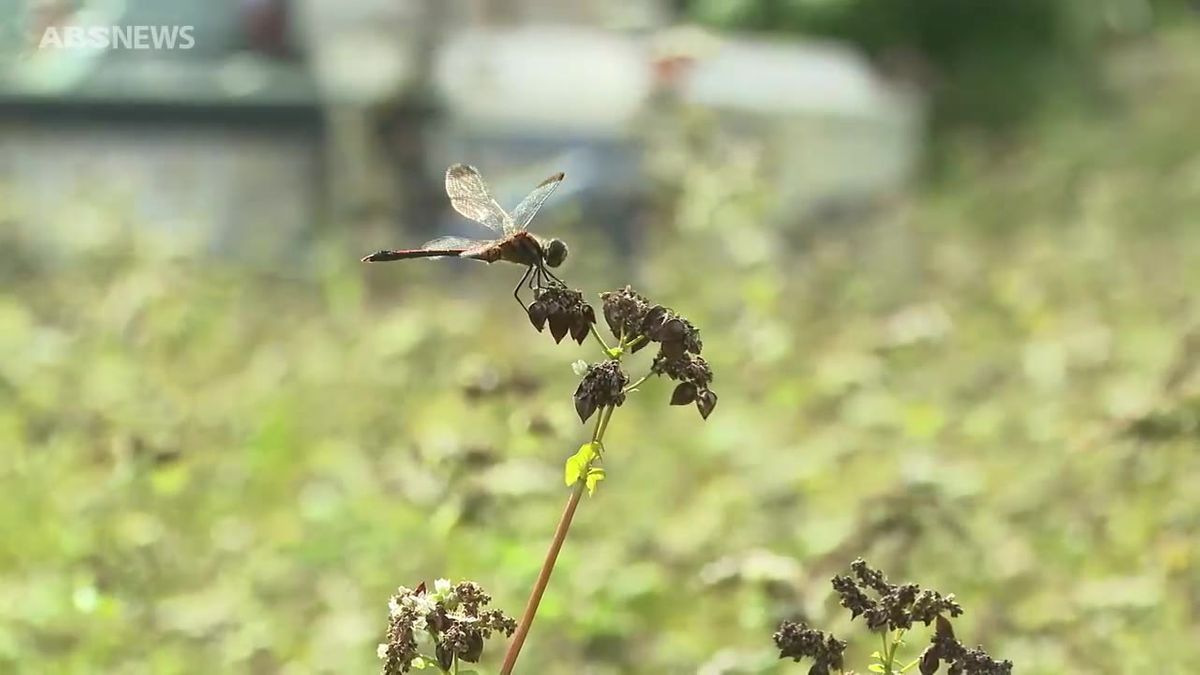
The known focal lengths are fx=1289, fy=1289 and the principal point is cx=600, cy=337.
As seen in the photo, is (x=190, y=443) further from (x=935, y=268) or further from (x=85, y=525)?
(x=935, y=268)

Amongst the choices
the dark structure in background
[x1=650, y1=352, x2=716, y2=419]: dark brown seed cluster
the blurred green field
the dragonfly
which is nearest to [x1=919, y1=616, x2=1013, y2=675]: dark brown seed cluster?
[x1=650, y1=352, x2=716, y2=419]: dark brown seed cluster

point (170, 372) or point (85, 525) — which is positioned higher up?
point (170, 372)

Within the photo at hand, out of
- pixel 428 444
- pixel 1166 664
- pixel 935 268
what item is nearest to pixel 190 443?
pixel 428 444

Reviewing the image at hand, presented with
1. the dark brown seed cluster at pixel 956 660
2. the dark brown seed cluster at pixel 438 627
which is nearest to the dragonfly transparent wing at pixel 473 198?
the dark brown seed cluster at pixel 438 627

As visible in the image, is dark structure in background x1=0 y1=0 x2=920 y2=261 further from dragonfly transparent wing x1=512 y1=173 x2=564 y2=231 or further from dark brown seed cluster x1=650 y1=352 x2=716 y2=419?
dark brown seed cluster x1=650 y1=352 x2=716 y2=419

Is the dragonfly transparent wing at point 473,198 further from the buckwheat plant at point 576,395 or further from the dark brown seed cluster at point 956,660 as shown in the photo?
the dark brown seed cluster at point 956,660
